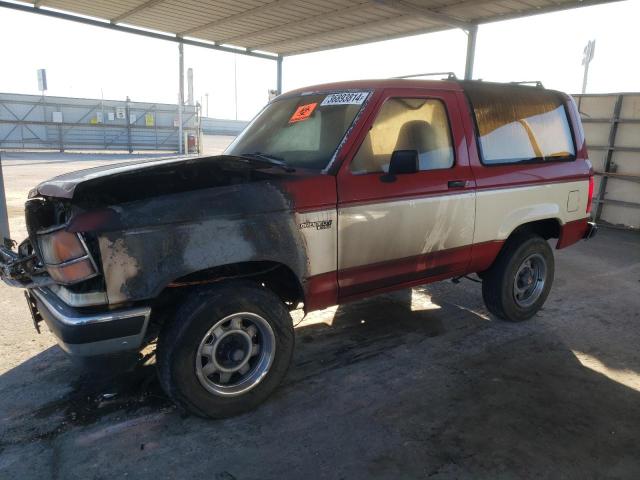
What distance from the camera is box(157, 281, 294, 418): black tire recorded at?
282 centimetres

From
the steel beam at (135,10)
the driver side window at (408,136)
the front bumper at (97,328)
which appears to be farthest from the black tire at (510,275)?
the steel beam at (135,10)

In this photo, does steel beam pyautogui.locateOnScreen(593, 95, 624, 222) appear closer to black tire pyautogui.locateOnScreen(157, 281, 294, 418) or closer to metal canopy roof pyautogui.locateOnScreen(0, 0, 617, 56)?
metal canopy roof pyautogui.locateOnScreen(0, 0, 617, 56)

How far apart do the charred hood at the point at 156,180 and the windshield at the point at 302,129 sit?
0.32 m

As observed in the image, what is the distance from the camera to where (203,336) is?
287 cm

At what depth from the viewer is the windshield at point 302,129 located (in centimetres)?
347

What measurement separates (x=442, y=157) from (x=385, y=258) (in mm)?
969

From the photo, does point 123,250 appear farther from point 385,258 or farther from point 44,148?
point 44,148

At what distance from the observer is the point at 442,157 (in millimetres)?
3838

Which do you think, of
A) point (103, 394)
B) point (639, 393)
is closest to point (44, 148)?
point (103, 394)

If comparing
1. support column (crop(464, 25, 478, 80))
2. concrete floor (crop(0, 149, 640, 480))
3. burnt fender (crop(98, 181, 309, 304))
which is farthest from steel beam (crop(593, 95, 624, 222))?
burnt fender (crop(98, 181, 309, 304))

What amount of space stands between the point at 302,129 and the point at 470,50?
5790mm

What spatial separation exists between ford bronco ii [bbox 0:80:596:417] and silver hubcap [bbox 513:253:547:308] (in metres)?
0.17

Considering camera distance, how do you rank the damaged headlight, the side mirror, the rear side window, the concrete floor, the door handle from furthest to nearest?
the rear side window < the door handle < the side mirror < the concrete floor < the damaged headlight

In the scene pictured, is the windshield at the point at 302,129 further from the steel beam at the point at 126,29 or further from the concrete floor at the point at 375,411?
the steel beam at the point at 126,29
